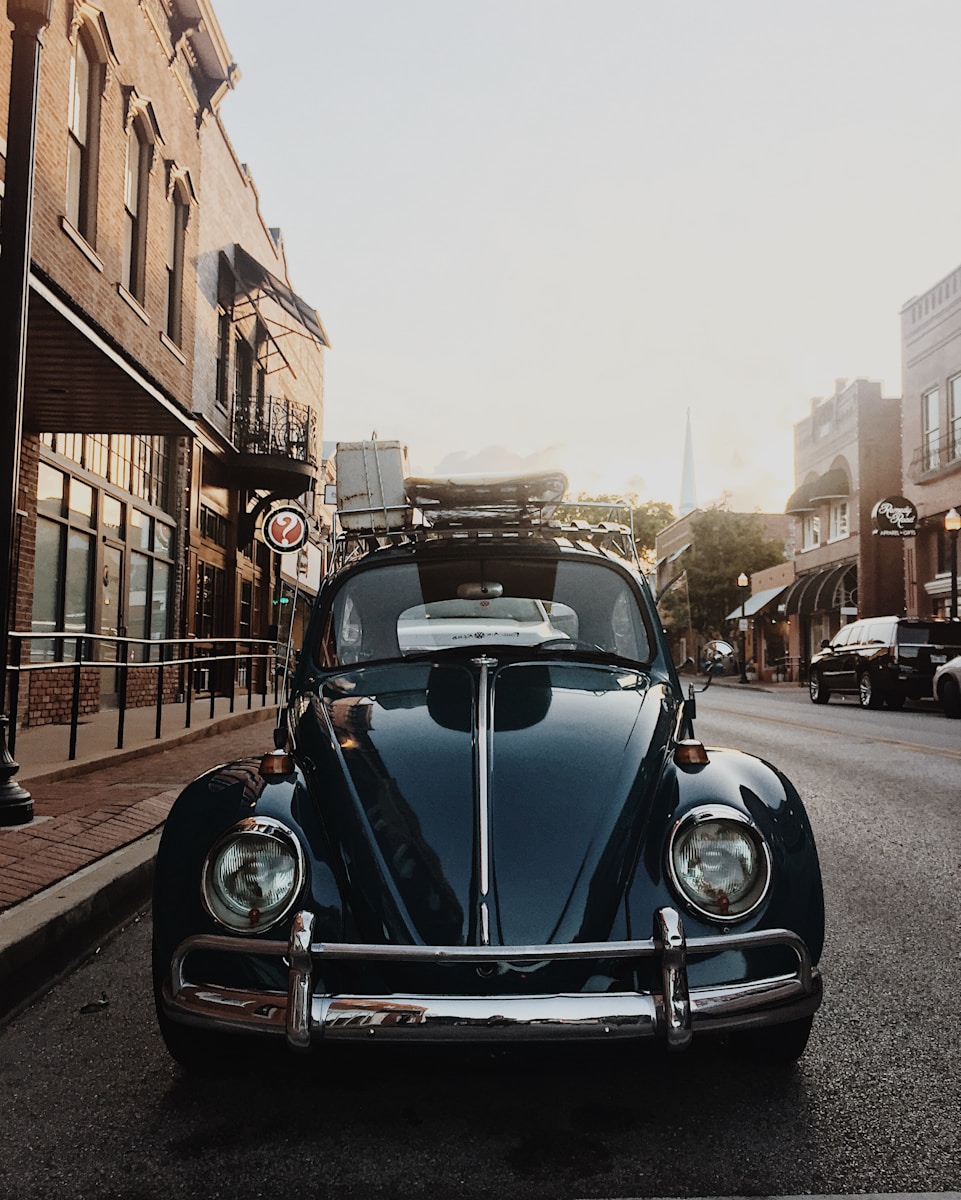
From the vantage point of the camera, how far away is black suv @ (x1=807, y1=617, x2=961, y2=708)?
2044 centimetres

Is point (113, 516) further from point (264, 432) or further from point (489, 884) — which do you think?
point (489, 884)

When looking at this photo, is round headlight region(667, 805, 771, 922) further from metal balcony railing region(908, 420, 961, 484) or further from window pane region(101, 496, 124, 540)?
metal balcony railing region(908, 420, 961, 484)

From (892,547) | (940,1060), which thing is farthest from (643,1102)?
(892,547)

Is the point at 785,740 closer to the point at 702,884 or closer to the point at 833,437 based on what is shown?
the point at 702,884

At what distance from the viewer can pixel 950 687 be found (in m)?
18.2

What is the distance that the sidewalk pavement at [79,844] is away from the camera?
13.3 feet

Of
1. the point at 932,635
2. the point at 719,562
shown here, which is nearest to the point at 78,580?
the point at 932,635

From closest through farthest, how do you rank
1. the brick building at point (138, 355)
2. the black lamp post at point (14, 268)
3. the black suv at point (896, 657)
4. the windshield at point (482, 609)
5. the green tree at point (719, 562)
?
1. the windshield at point (482, 609)
2. the black lamp post at point (14, 268)
3. the brick building at point (138, 355)
4. the black suv at point (896, 657)
5. the green tree at point (719, 562)

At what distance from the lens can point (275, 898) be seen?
111 inches

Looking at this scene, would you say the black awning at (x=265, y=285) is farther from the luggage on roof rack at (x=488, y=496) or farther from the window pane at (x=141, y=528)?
the luggage on roof rack at (x=488, y=496)

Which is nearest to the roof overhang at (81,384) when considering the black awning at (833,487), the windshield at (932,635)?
the windshield at (932,635)

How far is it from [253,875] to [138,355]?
519 inches

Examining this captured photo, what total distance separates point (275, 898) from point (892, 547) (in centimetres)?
3820

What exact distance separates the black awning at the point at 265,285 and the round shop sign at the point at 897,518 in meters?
17.9
